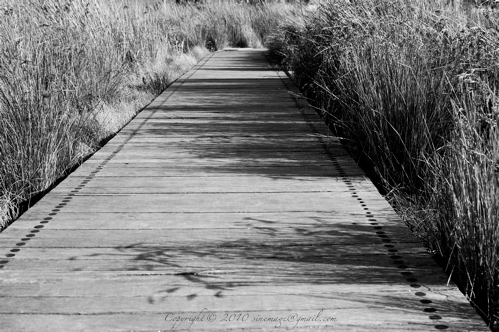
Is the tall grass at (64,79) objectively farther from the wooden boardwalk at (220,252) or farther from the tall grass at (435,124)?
the tall grass at (435,124)

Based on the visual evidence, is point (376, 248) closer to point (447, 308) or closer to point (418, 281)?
point (418, 281)

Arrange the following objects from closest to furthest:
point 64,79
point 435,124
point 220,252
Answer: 1. point 220,252
2. point 435,124
3. point 64,79

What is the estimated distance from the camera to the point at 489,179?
2666mm

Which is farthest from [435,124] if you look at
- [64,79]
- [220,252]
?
[64,79]

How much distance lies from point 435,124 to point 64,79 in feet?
9.53

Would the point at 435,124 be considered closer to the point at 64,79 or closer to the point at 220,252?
the point at 220,252

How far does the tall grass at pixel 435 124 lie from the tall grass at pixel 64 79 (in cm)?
156

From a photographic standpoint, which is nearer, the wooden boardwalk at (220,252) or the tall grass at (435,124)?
the wooden boardwalk at (220,252)

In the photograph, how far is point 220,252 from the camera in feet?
9.28

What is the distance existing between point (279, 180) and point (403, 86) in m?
0.84

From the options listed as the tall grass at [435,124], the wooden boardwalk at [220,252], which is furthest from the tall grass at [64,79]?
the tall grass at [435,124]

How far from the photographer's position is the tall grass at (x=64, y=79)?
4164 mm

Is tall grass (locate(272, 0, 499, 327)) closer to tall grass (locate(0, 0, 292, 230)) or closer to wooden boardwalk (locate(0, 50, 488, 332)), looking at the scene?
wooden boardwalk (locate(0, 50, 488, 332))

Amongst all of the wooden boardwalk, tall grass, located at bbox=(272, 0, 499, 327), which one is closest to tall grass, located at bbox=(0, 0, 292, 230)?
the wooden boardwalk
